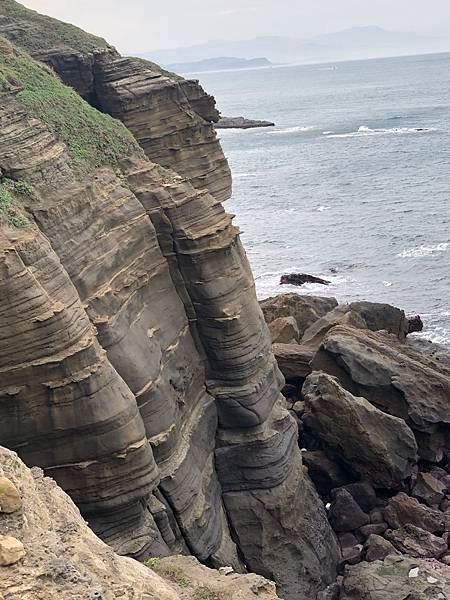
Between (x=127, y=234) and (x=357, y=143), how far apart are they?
289ft

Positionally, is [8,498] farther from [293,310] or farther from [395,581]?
[293,310]

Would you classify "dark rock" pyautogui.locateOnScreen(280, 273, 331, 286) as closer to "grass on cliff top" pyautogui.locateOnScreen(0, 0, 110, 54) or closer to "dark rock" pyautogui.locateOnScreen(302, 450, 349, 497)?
"grass on cliff top" pyautogui.locateOnScreen(0, 0, 110, 54)

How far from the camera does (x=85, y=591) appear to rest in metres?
7.74

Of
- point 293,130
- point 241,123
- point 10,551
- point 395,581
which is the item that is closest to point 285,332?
point 395,581

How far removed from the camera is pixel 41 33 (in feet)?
79.8

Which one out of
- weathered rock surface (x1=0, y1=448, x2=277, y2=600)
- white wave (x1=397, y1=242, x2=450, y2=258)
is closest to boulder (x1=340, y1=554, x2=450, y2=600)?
weathered rock surface (x1=0, y1=448, x2=277, y2=600)

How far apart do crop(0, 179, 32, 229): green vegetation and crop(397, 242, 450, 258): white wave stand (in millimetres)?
37976

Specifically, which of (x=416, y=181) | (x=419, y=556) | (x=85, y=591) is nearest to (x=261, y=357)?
(x=419, y=556)

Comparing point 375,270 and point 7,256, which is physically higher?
point 7,256

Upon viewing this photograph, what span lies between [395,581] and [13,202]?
38.7 feet

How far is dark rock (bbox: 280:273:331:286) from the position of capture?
1794 inches

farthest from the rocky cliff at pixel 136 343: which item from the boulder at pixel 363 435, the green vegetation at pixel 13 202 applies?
the boulder at pixel 363 435

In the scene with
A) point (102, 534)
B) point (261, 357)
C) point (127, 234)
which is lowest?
point (102, 534)

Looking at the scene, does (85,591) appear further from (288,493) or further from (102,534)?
(288,493)
